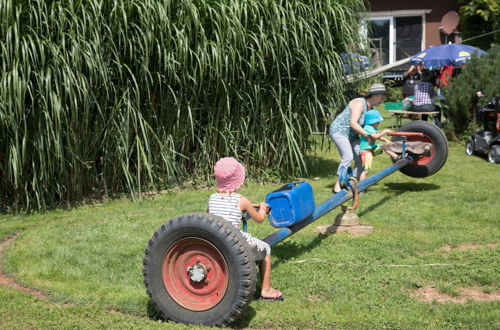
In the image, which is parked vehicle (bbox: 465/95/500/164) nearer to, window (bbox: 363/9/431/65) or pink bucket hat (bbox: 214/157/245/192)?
pink bucket hat (bbox: 214/157/245/192)

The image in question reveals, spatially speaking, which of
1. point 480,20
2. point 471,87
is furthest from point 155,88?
point 480,20

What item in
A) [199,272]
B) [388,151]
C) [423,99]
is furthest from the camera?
[423,99]

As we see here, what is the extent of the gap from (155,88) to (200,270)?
4263 millimetres

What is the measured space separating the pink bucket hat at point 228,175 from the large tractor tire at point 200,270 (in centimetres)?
44

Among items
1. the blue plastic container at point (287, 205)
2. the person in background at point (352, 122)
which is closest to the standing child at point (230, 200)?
the blue plastic container at point (287, 205)

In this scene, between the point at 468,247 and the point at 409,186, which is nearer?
the point at 468,247

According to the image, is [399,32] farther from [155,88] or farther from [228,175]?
[228,175]

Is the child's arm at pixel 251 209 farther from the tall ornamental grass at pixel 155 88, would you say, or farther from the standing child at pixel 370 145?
the standing child at pixel 370 145

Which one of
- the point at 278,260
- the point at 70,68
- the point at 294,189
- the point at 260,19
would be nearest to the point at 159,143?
the point at 70,68

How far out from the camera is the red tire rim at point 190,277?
398cm

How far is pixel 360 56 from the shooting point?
31.2 feet

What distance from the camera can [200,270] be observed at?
399 cm

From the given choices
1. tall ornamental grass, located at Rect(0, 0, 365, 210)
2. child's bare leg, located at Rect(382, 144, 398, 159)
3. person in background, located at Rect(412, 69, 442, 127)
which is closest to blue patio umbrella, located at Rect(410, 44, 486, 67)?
person in background, located at Rect(412, 69, 442, 127)

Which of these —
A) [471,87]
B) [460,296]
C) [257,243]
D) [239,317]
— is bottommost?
[460,296]
